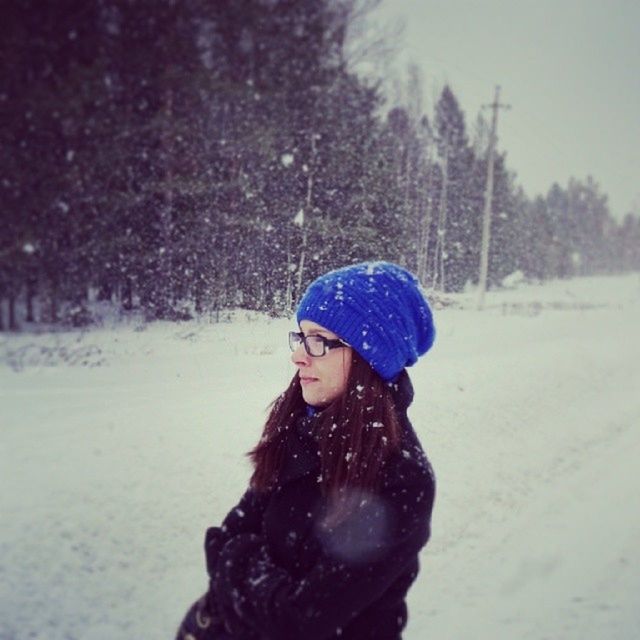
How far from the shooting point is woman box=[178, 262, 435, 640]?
1383 millimetres

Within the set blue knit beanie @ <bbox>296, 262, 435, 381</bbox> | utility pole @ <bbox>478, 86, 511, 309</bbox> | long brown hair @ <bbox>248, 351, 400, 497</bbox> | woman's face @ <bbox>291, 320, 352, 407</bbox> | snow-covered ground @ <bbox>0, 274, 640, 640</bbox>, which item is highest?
utility pole @ <bbox>478, 86, 511, 309</bbox>

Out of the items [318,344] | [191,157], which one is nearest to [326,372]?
[318,344]

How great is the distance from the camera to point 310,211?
2.76 meters

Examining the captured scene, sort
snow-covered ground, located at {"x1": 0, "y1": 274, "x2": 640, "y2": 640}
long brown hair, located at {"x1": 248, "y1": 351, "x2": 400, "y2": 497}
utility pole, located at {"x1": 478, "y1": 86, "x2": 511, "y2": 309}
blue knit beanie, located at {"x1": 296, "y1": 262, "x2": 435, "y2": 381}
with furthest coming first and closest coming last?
utility pole, located at {"x1": 478, "y1": 86, "x2": 511, "y2": 309}, snow-covered ground, located at {"x1": 0, "y1": 274, "x2": 640, "y2": 640}, blue knit beanie, located at {"x1": 296, "y1": 262, "x2": 435, "y2": 381}, long brown hair, located at {"x1": 248, "y1": 351, "x2": 400, "y2": 497}

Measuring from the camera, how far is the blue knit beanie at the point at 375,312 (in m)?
1.72

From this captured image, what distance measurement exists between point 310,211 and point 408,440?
5.29ft

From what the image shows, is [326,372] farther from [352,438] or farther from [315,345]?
[352,438]

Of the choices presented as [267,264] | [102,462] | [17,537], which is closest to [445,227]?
[267,264]

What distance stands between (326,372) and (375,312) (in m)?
0.30

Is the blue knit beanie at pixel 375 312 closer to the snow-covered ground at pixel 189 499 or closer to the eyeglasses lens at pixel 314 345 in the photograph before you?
the eyeglasses lens at pixel 314 345

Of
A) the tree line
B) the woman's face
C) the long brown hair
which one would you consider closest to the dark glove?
the long brown hair

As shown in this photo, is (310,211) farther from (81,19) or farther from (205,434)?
(205,434)

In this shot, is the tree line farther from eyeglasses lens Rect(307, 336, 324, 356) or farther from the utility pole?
the utility pole

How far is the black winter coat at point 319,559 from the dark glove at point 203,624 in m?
0.06
